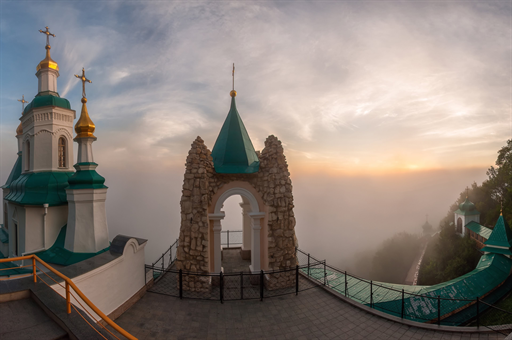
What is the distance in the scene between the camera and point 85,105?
1174 cm

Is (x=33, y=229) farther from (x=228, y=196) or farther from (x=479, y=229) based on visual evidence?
(x=479, y=229)

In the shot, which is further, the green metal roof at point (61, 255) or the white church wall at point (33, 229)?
the white church wall at point (33, 229)

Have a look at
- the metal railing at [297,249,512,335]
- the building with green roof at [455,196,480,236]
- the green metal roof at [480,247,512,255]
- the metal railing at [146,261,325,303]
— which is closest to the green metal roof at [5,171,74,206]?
the metal railing at [146,261,325,303]

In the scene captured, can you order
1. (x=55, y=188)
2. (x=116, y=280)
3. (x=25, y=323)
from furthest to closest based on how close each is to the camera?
1. (x=55, y=188)
2. (x=116, y=280)
3. (x=25, y=323)

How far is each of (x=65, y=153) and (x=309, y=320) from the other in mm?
15054

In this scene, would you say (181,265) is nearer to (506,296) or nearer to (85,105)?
(85,105)

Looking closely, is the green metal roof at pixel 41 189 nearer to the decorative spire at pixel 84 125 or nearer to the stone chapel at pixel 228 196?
the decorative spire at pixel 84 125

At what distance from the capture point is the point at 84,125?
11.5 metres

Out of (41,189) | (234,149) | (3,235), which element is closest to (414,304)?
(234,149)

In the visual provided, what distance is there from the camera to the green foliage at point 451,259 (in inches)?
1002

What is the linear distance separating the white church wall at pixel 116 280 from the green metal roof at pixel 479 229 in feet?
101

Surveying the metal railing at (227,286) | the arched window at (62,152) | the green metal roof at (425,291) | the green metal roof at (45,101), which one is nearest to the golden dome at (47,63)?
the green metal roof at (45,101)

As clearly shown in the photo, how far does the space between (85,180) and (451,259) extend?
3603 cm

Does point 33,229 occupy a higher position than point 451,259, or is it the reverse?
point 33,229
